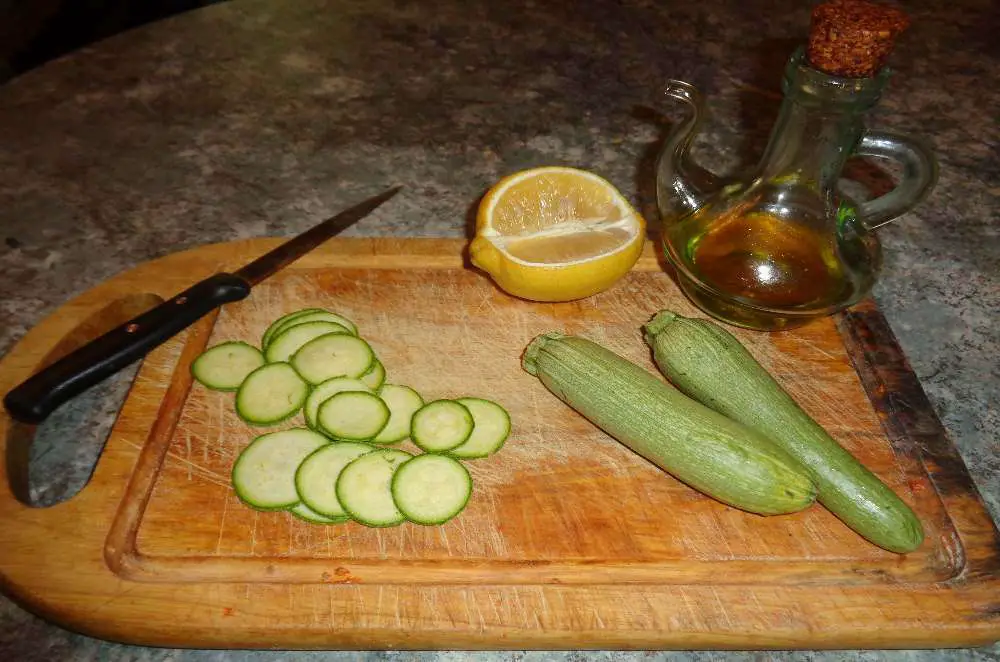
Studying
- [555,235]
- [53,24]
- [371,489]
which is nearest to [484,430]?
[371,489]

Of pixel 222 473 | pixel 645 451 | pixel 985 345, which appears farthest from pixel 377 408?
pixel 985 345

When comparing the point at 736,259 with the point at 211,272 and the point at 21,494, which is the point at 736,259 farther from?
the point at 21,494

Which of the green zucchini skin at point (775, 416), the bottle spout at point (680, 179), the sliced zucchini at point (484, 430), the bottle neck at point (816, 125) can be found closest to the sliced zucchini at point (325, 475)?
the sliced zucchini at point (484, 430)

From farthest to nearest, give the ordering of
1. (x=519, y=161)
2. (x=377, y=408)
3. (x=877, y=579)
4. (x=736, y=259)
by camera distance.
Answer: (x=519, y=161)
(x=736, y=259)
(x=377, y=408)
(x=877, y=579)

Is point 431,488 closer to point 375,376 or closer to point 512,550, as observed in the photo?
point 512,550

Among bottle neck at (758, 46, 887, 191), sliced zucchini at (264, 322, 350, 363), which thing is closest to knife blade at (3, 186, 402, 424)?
sliced zucchini at (264, 322, 350, 363)

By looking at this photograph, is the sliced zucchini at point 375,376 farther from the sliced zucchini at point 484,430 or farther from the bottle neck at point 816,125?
the bottle neck at point 816,125
